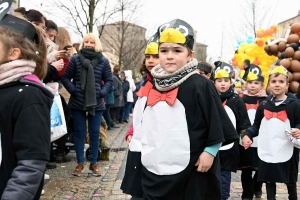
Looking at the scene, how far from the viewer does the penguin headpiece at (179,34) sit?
312cm

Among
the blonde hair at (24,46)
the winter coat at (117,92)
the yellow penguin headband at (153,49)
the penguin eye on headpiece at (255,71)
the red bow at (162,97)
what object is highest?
the blonde hair at (24,46)

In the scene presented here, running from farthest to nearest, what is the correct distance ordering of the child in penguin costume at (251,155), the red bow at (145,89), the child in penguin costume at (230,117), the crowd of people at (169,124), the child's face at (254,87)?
1. the child's face at (254,87)
2. the child in penguin costume at (251,155)
3. the child in penguin costume at (230,117)
4. the red bow at (145,89)
5. the crowd of people at (169,124)

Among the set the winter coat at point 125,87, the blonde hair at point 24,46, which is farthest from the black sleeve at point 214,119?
the winter coat at point 125,87

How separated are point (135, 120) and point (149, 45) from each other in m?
0.88

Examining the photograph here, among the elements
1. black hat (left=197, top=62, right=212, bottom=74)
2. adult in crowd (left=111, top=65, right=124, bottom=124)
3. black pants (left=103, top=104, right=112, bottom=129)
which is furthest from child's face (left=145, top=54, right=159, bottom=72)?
adult in crowd (left=111, top=65, right=124, bottom=124)

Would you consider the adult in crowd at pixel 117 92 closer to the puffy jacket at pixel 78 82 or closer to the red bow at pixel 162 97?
the puffy jacket at pixel 78 82

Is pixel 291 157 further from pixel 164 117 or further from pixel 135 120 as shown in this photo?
pixel 164 117

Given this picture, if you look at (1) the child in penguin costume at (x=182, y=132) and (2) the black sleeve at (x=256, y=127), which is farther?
(2) the black sleeve at (x=256, y=127)

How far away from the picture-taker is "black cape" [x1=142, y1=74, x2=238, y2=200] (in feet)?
9.85

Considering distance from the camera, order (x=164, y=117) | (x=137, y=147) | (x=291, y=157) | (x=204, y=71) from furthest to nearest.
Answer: (x=204, y=71) < (x=291, y=157) < (x=137, y=147) < (x=164, y=117)

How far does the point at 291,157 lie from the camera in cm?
498

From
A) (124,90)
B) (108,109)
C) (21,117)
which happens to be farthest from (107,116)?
(21,117)

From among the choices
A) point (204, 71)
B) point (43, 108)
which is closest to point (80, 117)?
point (204, 71)

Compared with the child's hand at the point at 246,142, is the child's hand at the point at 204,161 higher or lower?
higher
